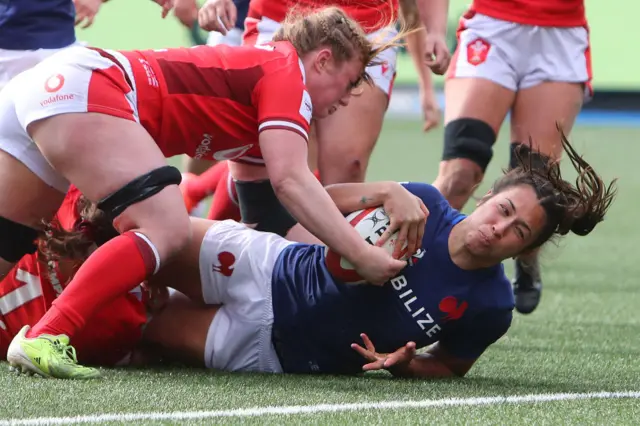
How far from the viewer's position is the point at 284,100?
3.50 m

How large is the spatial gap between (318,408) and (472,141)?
2.27 m

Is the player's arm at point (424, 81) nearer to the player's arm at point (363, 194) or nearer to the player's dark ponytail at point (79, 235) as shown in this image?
the player's arm at point (363, 194)

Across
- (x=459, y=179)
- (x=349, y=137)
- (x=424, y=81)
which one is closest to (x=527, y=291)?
Result: (x=459, y=179)

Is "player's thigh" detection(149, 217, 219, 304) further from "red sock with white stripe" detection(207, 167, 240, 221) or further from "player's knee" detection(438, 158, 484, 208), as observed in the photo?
"player's knee" detection(438, 158, 484, 208)

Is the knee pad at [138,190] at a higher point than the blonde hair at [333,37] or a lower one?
lower

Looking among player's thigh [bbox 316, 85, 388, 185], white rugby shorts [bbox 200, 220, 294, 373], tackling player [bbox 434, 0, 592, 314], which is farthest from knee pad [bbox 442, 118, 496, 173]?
white rugby shorts [bbox 200, 220, 294, 373]

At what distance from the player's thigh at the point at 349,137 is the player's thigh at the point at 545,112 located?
0.70m

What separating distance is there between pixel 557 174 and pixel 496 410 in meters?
0.83

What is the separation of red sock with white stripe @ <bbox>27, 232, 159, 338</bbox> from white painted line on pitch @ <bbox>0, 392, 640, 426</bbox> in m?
0.53

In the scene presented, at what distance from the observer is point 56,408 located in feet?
9.35

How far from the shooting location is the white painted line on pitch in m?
2.72

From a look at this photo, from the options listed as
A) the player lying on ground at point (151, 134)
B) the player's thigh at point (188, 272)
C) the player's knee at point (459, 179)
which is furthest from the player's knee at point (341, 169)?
the player's thigh at point (188, 272)

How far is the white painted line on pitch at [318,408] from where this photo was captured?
8.94 ft

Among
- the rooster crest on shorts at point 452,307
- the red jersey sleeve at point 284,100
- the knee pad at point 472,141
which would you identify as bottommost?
the knee pad at point 472,141
